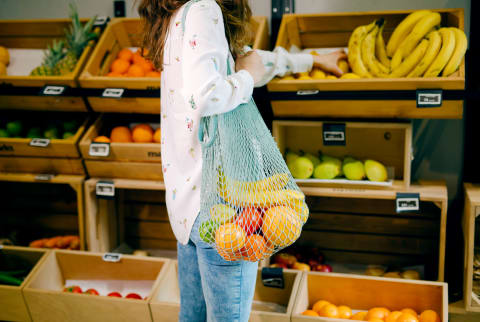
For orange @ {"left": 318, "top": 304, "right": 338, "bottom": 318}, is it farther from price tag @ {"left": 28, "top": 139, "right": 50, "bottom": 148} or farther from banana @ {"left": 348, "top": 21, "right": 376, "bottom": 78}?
price tag @ {"left": 28, "top": 139, "right": 50, "bottom": 148}

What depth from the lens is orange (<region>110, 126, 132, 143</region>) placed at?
2662 mm

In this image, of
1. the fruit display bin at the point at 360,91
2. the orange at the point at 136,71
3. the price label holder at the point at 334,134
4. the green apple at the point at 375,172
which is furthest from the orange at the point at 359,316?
the orange at the point at 136,71

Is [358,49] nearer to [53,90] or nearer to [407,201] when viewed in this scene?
[407,201]

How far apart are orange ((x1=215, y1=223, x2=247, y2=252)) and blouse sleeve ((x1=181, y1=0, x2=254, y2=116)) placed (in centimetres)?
34

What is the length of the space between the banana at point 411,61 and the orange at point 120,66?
4.71 ft

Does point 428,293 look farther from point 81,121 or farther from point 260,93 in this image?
point 81,121

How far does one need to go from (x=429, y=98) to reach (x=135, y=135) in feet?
5.10

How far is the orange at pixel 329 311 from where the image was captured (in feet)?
6.97

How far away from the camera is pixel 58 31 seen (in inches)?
117

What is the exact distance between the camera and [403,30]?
7.48ft

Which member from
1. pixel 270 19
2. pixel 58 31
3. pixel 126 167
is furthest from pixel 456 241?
pixel 58 31

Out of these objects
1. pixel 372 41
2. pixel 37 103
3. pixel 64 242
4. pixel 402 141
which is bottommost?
pixel 64 242

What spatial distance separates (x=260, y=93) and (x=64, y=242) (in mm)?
1657

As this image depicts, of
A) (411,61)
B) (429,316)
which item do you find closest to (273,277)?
(429,316)
